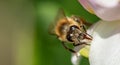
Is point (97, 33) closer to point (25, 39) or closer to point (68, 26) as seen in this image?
point (68, 26)

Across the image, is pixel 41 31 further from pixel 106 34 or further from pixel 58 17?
pixel 106 34

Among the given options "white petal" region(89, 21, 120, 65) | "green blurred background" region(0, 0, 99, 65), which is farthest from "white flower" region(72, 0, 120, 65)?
"green blurred background" region(0, 0, 99, 65)

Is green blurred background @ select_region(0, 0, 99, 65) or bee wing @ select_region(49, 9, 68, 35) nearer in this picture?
bee wing @ select_region(49, 9, 68, 35)

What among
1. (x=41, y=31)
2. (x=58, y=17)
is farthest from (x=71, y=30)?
(x=41, y=31)

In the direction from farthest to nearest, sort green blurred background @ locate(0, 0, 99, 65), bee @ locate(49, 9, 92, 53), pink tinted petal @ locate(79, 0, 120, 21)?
1. green blurred background @ locate(0, 0, 99, 65)
2. bee @ locate(49, 9, 92, 53)
3. pink tinted petal @ locate(79, 0, 120, 21)

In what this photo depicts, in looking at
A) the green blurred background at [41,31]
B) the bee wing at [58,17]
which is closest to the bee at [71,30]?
the bee wing at [58,17]

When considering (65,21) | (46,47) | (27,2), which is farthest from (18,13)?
(65,21)

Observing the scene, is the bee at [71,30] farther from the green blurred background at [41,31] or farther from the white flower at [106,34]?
the green blurred background at [41,31]

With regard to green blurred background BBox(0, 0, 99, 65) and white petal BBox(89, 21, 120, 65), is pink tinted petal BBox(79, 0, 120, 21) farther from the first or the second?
green blurred background BBox(0, 0, 99, 65)
